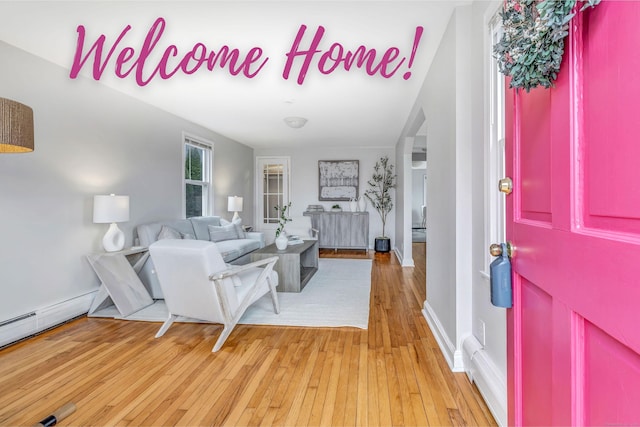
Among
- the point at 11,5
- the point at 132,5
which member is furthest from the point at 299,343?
the point at 11,5

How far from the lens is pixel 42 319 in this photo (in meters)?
2.88

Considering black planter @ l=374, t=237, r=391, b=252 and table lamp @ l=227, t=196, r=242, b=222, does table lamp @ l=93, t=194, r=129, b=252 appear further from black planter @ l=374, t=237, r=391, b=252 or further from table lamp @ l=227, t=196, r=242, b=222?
black planter @ l=374, t=237, r=391, b=252

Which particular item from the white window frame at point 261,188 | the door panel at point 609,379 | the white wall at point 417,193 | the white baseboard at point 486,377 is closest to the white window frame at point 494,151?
the white baseboard at point 486,377

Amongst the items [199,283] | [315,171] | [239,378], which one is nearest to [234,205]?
[315,171]

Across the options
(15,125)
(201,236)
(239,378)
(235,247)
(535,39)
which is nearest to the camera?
(535,39)

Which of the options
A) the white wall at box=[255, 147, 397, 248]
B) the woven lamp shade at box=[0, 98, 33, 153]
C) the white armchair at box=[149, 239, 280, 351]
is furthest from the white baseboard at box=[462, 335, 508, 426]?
the white wall at box=[255, 147, 397, 248]

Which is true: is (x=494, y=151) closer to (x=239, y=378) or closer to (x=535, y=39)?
(x=535, y=39)

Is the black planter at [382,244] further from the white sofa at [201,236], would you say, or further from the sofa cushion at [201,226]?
the sofa cushion at [201,226]

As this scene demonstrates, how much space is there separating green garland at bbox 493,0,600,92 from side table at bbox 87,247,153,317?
142 inches

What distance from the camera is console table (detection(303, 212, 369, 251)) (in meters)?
7.33

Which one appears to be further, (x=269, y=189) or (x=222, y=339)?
(x=269, y=189)

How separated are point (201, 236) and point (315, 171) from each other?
371cm

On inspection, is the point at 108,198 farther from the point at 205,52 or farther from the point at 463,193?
the point at 463,193

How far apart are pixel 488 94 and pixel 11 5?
315 cm
